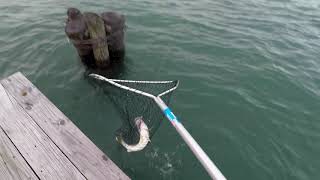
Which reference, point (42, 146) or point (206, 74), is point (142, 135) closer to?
point (42, 146)

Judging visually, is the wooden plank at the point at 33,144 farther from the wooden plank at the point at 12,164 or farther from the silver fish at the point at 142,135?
the silver fish at the point at 142,135

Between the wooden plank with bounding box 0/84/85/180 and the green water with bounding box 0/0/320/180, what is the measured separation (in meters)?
1.97

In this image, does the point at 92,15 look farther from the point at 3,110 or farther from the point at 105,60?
the point at 3,110

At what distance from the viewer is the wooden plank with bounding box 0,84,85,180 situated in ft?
14.6

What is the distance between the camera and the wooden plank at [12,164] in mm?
4398

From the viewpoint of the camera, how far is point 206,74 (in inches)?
364

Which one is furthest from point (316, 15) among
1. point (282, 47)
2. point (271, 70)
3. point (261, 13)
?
point (271, 70)

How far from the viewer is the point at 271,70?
31.5 feet

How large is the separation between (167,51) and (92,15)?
12.0 feet

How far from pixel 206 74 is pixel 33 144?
19.3 ft

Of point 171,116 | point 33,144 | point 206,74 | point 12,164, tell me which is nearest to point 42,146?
point 33,144

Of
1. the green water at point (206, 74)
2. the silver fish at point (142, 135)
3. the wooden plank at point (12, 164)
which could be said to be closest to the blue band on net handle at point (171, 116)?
the silver fish at point (142, 135)

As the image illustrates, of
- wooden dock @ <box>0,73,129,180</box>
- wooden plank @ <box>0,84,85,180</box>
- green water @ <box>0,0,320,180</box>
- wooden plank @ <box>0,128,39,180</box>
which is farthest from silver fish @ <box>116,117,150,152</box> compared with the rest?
wooden plank @ <box>0,128,39,180</box>

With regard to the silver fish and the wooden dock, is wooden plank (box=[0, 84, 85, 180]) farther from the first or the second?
the silver fish
